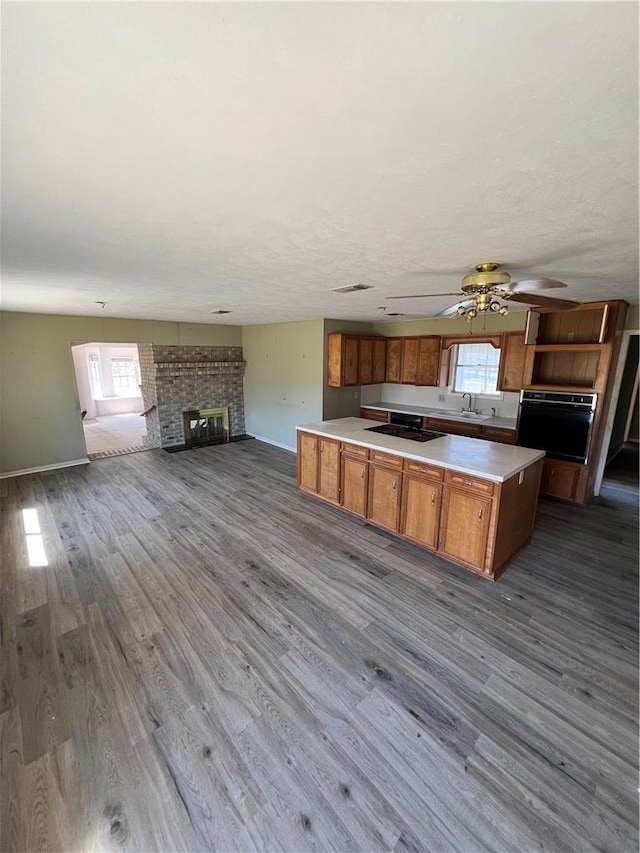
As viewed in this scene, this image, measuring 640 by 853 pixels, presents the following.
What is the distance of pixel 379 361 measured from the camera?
634 cm

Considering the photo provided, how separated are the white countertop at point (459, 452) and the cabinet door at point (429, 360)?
87.3 inches

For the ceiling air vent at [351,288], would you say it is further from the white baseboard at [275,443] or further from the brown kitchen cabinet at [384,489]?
the white baseboard at [275,443]

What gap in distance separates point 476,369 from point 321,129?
528 centimetres

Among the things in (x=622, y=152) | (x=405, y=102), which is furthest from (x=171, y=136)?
(x=622, y=152)

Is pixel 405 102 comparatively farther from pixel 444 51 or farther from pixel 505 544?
pixel 505 544

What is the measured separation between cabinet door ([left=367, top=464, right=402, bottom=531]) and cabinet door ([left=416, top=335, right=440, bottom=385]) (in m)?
2.86

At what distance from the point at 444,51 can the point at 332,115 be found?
1.00 ft

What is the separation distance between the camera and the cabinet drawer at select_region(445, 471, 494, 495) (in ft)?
9.32

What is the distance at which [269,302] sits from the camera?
4027 mm

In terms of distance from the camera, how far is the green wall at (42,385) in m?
5.06

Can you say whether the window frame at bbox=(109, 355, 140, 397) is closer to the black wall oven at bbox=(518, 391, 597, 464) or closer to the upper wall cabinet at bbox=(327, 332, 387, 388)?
the upper wall cabinet at bbox=(327, 332, 387, 388)

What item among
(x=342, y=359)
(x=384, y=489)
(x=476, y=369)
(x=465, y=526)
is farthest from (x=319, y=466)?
(x=476, y=369)

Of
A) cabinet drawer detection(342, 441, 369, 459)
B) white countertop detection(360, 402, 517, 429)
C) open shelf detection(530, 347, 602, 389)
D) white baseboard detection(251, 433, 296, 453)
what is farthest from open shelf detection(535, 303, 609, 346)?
white baseboard detection(251, 433, 296, 453)

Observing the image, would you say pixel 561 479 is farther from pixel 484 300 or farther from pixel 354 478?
pixel 484 300
